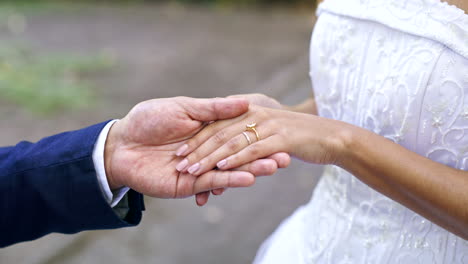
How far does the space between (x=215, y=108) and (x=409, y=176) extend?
0.67 m

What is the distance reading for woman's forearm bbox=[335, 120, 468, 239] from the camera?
1.47m

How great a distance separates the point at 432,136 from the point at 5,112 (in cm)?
534

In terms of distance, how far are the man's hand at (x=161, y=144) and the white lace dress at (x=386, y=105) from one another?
421 millimetres

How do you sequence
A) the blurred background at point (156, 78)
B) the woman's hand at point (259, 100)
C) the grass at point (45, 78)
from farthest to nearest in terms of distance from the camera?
the grass at point (45, 78) → the blurred background at point (156, 78) → the woman's hand at point (259, 100)

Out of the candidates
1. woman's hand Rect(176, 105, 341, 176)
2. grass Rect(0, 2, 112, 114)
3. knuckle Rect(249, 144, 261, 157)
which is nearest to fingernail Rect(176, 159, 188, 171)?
woman's hand Rect(176, 105, 341, 176)

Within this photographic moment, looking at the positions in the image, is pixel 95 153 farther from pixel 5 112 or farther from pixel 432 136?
pixel 5 112

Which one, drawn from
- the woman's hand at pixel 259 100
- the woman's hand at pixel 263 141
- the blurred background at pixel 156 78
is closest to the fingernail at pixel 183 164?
the woman's hand at pixel 263 141

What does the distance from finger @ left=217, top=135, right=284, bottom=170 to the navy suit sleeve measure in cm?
48

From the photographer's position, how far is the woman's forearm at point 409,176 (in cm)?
147

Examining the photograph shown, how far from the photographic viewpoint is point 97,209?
1761mm

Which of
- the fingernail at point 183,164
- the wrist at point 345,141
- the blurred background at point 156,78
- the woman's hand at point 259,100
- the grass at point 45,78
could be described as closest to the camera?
the wrist at point 345,141

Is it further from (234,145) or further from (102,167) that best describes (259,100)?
(102,167)

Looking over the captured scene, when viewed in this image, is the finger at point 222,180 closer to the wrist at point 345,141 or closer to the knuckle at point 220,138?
the knuckle at point 220,138

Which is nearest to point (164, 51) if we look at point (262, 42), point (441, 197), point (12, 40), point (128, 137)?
point (262, 42)
